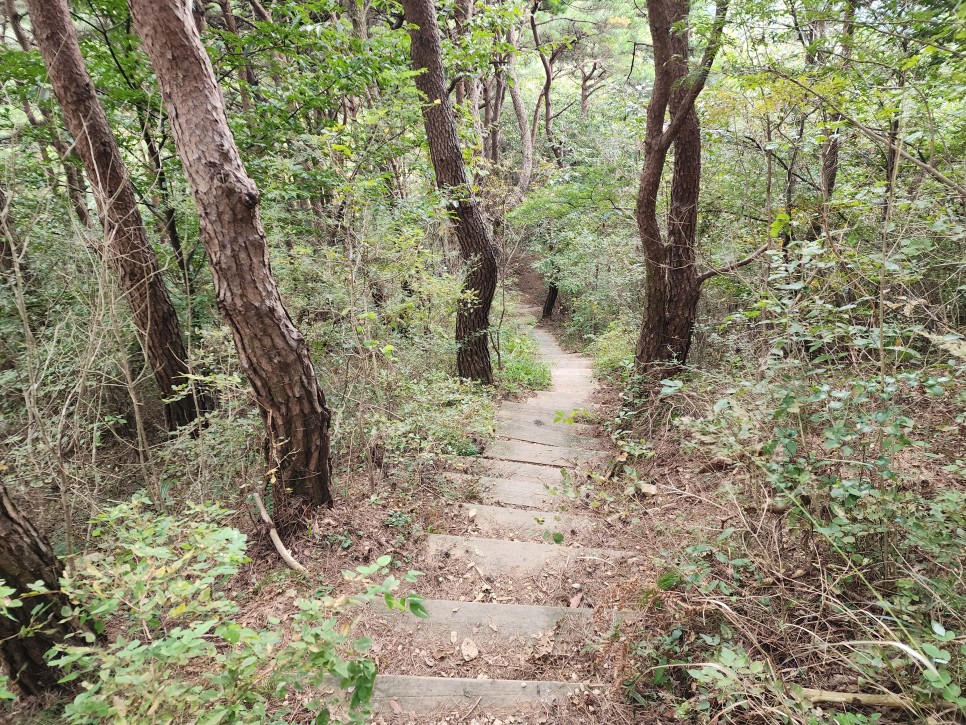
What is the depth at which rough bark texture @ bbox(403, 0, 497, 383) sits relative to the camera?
20.4ft

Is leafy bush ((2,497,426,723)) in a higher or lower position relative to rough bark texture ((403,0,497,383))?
lower

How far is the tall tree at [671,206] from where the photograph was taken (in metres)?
4.49

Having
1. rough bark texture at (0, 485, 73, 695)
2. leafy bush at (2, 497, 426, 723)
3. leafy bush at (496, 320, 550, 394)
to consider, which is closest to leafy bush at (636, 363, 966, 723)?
leafy bush at (2, 497, 426, 723)

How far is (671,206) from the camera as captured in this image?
5.43 metres

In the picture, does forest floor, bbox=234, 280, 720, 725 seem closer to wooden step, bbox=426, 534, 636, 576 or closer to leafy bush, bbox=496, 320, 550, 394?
wooden step, bbox=426, 534, 636, 576

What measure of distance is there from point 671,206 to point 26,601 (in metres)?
6.12

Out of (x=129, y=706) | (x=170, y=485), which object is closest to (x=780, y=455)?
(x=129, y=706)

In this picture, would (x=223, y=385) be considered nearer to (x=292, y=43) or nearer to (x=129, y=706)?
(x=129, y=706)

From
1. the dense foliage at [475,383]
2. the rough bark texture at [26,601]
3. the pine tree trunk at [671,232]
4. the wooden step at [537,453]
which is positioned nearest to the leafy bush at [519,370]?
the dense foliage at [475,383]

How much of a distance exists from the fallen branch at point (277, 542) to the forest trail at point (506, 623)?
28.1 inches

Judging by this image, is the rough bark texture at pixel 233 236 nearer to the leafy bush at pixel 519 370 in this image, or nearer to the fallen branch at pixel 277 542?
the fallen branch at pixel 277 542

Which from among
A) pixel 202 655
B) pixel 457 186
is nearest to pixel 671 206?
pixel 457 186

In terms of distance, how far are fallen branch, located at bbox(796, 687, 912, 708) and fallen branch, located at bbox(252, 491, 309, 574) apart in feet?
9.59

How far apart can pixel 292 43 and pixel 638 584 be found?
6336 mm
